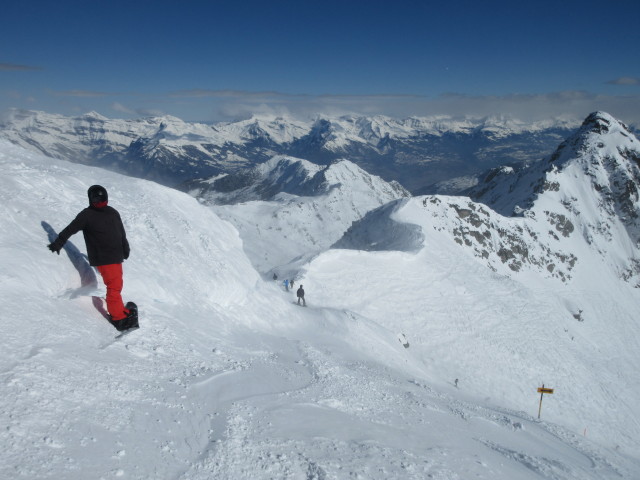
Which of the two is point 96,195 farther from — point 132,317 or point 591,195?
point 591,195

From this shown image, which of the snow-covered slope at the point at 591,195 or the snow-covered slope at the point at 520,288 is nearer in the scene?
the snow-covered slope at the point at 520,288

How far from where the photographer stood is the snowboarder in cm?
788

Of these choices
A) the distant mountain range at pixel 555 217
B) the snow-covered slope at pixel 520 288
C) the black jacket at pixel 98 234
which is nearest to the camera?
the black jacket at pixel 98 234

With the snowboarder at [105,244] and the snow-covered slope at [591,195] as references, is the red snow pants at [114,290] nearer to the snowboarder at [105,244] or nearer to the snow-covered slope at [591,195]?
the snowboarder at [105,244]

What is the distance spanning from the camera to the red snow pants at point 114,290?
7.87 meters

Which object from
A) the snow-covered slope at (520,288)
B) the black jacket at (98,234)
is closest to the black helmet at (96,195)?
the black jacket at (98,234)

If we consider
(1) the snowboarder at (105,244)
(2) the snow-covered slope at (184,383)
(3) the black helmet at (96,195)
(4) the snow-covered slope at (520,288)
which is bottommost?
(4) the snow-covered slope at (520,288)

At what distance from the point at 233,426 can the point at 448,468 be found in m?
3.77

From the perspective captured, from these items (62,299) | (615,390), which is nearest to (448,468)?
(62,299)

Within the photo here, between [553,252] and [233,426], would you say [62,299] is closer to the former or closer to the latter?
[233,426]

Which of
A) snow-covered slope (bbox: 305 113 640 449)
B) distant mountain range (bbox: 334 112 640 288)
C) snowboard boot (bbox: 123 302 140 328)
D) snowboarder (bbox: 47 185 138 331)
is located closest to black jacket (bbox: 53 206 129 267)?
snowboarder (bbox: 47 185 138 331)

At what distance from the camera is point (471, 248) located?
5256 centimetres

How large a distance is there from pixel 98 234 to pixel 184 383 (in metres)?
3.43

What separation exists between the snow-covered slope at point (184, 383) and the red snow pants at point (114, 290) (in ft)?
1.11
